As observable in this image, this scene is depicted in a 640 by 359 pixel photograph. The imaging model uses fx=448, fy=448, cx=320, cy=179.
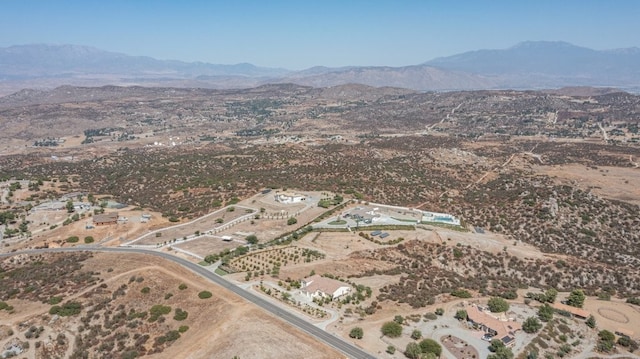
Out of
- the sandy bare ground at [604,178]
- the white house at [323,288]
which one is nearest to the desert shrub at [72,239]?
the white house at [323,288]

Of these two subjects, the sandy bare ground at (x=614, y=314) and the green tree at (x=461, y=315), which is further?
the sandy bare ground at (x=614, y=314)

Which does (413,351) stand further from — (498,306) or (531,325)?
(498,306)

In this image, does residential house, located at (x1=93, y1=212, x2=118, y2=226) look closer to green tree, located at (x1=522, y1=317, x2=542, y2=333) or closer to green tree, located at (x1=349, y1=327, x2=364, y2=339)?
green tree, located at (x1=349, y1=327, x2=364, y2=339)

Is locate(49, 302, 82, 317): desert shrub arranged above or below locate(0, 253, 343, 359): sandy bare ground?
below

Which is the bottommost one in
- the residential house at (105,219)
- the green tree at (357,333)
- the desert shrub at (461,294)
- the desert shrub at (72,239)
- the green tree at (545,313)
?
the desert shrub at (72,239)

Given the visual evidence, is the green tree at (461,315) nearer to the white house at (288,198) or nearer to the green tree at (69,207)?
the white house at (288,198)

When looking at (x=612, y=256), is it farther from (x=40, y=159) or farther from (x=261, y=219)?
(x=40, y=159)

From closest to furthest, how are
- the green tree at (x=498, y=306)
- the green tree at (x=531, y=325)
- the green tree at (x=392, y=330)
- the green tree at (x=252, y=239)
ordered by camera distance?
the green tree at (x=392, y=330), the green tree at (x=531, y=325), the green tree at (x=498, y=306), the green tree at (x=252, y=239)

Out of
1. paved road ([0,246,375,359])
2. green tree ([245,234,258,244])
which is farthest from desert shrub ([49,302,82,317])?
green tree ([245,234,258,244])

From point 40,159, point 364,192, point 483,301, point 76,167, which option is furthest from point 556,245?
point 40,159
